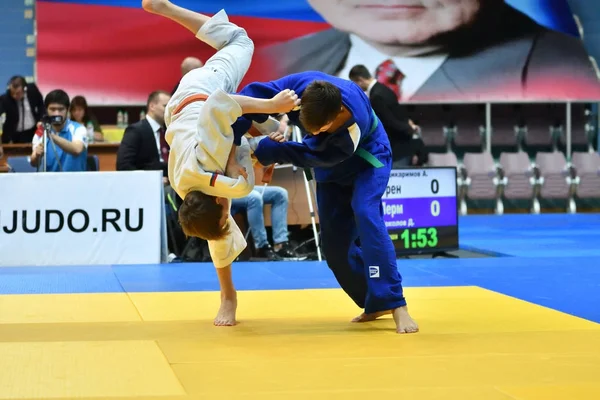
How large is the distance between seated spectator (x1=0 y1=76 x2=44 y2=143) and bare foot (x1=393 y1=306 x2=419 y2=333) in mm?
7619

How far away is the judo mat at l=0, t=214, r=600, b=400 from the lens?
303cm

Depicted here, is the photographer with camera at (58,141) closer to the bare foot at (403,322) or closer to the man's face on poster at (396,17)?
the bare foot at (403,322)

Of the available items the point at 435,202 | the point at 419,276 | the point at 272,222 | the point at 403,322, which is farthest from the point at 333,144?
the point at 435,202

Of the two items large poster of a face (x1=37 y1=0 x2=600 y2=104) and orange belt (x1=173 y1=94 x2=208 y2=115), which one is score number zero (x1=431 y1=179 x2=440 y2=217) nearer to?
orange belt (x1=173 y1=94 x2=208 y2=115)

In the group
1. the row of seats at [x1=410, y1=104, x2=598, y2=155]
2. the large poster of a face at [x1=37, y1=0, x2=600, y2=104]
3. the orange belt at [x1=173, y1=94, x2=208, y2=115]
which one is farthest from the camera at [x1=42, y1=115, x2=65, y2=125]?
the row of seats at [x1=410, y1=104, x2=598, y2=155]

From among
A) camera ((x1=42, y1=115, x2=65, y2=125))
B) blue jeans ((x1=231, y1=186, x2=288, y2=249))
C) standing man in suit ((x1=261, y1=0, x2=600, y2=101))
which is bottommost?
blue jeans ((x1=231, y1=186, x2=288, y2=249))

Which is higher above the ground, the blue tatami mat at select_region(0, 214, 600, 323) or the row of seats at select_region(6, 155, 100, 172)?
the row of seats at select_region(6, 155, 100, 172)

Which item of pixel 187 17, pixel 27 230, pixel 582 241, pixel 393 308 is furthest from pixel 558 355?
pixel 582 241

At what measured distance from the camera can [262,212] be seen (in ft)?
26.8

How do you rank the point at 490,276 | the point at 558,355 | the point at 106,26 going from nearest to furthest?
the point at 558,355, the point at 490,276, the point at 106,26

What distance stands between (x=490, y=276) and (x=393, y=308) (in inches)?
107

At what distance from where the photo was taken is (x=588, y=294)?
5.67m

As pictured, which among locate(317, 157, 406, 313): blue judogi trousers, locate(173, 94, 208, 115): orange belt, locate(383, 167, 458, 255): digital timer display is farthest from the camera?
locate(383, 167, 458, 255): digital timer display

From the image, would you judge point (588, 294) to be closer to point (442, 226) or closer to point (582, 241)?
point (442, 226)
